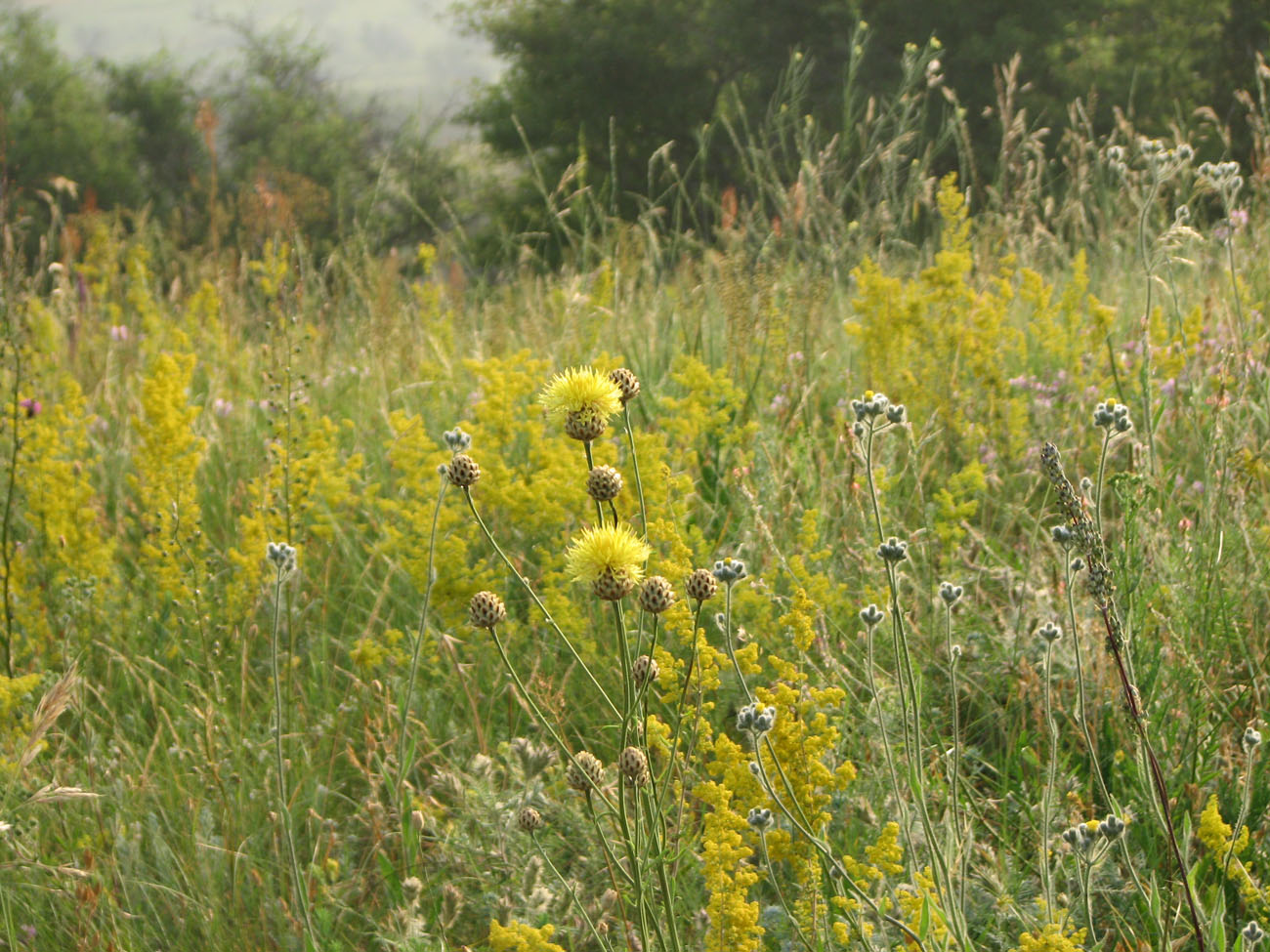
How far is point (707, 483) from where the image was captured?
2787 mm

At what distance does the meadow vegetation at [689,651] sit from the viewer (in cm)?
134

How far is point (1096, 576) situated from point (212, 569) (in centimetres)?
233

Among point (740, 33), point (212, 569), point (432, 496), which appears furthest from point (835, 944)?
point (740, 33)

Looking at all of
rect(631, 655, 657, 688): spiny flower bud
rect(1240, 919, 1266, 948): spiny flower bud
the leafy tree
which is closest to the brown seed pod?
rect(631, 655, 657, 688): spiny flower bud

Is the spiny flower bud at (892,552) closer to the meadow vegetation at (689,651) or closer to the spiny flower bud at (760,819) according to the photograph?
the meadow vegetation at (689,651)

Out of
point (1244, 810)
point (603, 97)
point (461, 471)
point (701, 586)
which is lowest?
point (603, 97)

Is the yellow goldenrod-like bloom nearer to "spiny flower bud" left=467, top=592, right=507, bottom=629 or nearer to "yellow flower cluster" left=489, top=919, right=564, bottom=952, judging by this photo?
"spiny flower bud" left=467, top=592, right=507, bottom=629

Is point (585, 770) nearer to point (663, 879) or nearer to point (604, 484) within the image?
point (663, 879)

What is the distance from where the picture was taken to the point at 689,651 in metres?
1.87

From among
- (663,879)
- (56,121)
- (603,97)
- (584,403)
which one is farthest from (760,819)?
(56,121)

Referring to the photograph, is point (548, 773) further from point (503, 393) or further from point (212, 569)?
point (212, 569)

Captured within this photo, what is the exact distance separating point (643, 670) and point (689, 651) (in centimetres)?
66

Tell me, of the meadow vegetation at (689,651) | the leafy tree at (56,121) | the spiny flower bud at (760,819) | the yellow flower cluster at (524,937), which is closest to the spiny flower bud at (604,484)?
the meadow vegetation at (689,651)

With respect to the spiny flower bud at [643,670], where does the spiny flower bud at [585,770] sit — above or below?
below
